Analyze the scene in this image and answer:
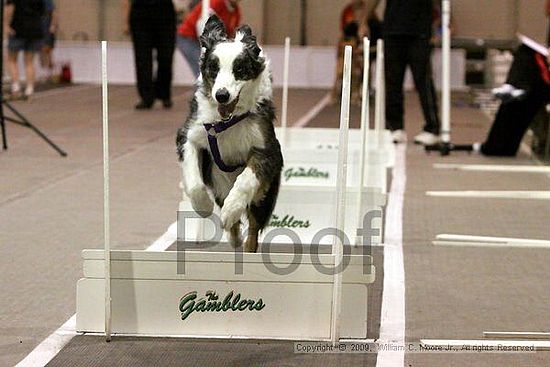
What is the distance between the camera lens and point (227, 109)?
491 centimetres

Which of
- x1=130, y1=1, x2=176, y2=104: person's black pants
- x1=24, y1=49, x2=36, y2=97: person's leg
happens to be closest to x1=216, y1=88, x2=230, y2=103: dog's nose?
x1=130, y1=1, x2=176, y2=104: person's black pants

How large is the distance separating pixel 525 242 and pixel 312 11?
1926cm

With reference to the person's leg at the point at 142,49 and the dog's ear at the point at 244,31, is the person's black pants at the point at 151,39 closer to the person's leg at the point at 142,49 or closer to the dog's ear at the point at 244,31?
the person's leg at the point at 142,49

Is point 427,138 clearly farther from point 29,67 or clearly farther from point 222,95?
point 29,67

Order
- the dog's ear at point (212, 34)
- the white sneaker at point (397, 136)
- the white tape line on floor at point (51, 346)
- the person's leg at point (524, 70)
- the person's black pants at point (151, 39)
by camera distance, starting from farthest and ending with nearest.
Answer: the person's black pants at point (151, 39), the white sneaker at point (397, 136), the person's leg at point (524, 70), the dog's ear at point (212, 34), the white tape line on floor at point (51, 346)

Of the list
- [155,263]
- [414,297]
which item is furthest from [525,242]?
[155,263]

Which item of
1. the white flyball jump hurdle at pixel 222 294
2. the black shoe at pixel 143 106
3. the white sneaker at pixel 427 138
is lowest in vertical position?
the black shoe at pixel 143 106

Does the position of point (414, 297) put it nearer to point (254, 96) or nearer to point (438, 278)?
point (438, 278)

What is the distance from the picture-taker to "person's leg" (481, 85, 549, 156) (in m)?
10.9

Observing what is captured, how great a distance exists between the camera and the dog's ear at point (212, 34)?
16.4 feet

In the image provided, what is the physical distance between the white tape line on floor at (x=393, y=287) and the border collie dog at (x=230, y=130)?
2.55ft

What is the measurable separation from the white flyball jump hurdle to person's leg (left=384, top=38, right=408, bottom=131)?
24.1 feet

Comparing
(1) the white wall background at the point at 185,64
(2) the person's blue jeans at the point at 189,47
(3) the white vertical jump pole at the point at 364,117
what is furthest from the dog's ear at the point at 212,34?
(1) the white wall background at the point at 185,64

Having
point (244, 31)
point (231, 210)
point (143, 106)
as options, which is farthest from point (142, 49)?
point (231, 210)
